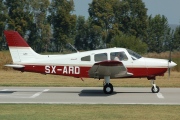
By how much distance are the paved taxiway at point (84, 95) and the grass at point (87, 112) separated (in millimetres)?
1703

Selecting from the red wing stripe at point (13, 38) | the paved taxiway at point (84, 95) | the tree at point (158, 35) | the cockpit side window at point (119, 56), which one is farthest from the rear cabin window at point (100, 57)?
the tree at point (158, 35)

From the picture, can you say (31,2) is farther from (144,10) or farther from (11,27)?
(144,10)

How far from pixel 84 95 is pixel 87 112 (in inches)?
217

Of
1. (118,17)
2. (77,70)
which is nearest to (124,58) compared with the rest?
(77,70)

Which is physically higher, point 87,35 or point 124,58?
point 87,35

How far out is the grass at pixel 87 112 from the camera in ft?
46.8

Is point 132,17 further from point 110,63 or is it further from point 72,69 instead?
point 110,63

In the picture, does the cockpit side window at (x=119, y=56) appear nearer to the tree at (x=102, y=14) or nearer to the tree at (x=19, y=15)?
the tree at (x=19, y=15)

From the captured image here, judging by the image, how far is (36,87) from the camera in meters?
24.8

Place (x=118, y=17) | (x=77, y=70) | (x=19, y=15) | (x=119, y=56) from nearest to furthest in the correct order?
(x=119, y=56), (x=77, y=70), (x=19, y=15), (x=118, y=17)

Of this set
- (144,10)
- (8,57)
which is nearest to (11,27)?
(144,10)

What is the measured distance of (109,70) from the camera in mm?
20781

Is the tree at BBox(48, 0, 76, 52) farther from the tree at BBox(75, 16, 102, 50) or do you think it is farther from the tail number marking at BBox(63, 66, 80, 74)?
the tail number marking at BBox(63, 66, 80, 74)

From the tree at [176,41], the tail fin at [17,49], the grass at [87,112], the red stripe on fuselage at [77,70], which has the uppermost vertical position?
the tree at [176,41]
